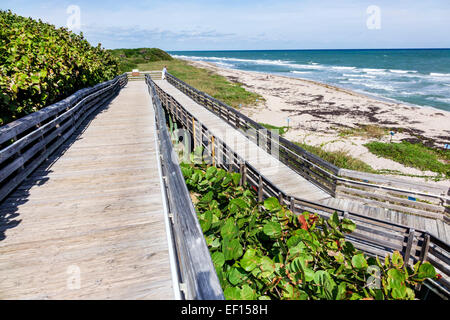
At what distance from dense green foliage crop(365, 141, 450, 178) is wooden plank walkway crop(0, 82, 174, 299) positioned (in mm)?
16343

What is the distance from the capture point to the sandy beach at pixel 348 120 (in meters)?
19.3

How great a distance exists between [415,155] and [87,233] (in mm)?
19842

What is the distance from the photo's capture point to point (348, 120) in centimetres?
2689

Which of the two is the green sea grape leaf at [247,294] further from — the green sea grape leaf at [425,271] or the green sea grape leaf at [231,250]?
the green sea grape leaf at [425,271]

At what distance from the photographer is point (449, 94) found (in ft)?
135

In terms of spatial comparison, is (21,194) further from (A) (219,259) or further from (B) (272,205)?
(B) (272,205)

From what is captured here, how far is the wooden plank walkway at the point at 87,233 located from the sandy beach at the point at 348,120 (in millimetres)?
14769

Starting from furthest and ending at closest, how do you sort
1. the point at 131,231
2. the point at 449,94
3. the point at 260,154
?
the point at 449,94 → the point at 260,154 → the point at 131,231

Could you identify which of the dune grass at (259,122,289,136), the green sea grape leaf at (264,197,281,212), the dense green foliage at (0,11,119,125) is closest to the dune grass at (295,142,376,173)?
the dune grass at (259,122,289,136)

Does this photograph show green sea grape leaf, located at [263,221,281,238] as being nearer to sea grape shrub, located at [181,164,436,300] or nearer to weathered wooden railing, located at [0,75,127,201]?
sea grape shrub, located at [181,164,436,300]

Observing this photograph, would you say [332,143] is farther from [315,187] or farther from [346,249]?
[346,249]

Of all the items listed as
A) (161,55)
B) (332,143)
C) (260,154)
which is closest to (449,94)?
(332,143)

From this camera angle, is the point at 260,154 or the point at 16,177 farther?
the point at 260,154
